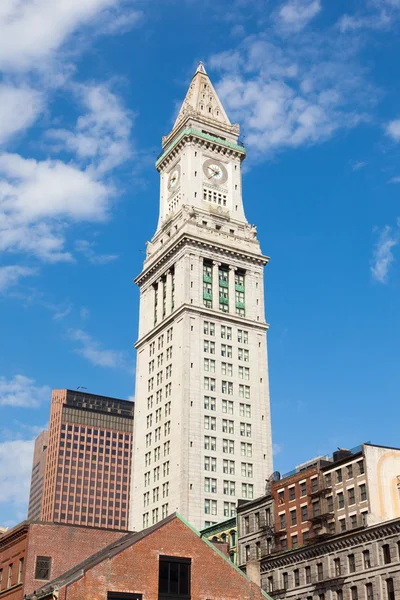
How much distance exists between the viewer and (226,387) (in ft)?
459

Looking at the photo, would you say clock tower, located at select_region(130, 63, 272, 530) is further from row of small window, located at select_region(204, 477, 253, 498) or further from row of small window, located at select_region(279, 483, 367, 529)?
row of small window, located at select_region(279, 483, 367, 529)

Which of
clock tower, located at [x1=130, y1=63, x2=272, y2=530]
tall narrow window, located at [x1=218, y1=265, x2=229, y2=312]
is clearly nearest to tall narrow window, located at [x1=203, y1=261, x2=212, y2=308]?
clock tower, located at [x1=130, y1=63, x2=272, y2=530]

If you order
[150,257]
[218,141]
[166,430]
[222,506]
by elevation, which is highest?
[218,141]

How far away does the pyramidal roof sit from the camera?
17150 centimetres

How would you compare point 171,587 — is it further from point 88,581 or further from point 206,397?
point 206,397

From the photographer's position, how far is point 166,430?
138 meters

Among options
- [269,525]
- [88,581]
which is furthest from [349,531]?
[88,581]

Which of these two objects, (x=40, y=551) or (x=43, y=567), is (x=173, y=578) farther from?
(x=40, y=551)

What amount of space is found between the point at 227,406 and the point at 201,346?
438 inches

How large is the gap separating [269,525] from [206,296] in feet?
189

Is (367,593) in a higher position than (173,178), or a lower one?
lower

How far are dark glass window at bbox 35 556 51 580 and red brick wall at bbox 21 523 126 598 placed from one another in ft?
0.80

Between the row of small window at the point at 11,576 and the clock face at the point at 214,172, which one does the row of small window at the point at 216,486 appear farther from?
the clock face at the point at 214,172

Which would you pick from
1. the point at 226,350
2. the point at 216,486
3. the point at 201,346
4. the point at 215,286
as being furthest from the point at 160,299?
the point at 216,486
